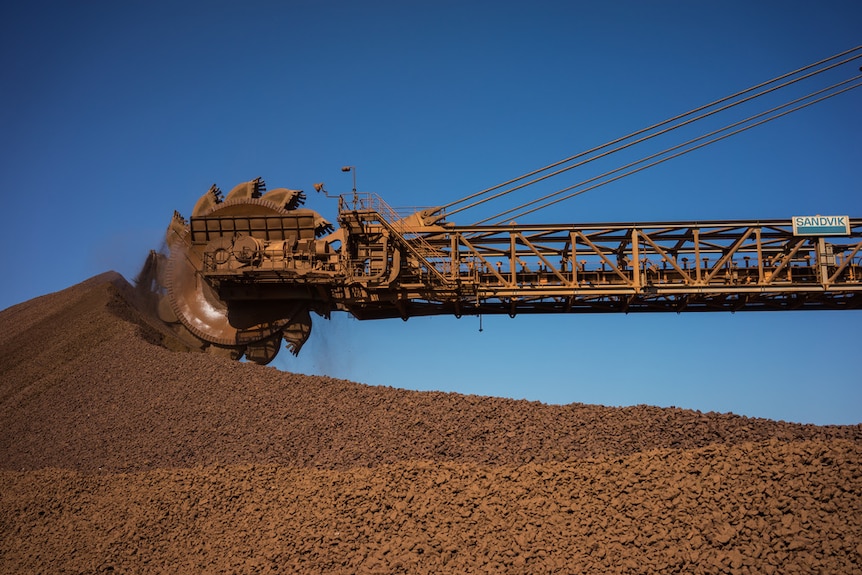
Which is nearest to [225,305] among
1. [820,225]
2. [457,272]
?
[457,272]

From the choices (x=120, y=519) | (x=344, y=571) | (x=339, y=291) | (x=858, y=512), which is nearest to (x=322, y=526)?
(x=344, y=571)

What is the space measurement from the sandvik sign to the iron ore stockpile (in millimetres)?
8949

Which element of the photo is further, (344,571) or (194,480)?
(194,480)

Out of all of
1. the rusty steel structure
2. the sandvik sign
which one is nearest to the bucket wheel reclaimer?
the rusty steel structure

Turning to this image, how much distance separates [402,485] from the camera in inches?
568

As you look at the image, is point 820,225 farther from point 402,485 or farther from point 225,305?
point 225,305

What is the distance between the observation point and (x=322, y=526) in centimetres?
1401

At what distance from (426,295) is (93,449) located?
27.5 feet

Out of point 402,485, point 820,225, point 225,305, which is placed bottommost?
point 402,485

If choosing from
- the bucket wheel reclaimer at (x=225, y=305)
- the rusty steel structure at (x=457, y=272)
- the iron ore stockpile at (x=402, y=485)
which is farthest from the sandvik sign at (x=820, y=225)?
the bucket wheel reclaimer at (x=225, y=305)

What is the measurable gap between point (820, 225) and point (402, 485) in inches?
527

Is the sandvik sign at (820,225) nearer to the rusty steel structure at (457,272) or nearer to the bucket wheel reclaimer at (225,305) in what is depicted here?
the rusty steel structure at (457,272)

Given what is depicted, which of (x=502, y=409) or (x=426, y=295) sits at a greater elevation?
(x=426, y=295)

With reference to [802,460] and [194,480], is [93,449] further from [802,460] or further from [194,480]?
[802,460]
